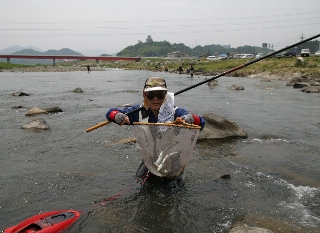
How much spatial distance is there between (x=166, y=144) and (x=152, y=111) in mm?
800

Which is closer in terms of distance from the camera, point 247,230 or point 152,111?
point 247,230

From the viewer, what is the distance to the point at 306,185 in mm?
6668

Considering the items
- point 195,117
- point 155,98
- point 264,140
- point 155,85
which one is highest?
point 155,85

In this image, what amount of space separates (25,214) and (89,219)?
48.4 inches

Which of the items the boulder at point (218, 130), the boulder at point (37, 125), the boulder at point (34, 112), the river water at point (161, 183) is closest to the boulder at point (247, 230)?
the river water at point (161, 183)

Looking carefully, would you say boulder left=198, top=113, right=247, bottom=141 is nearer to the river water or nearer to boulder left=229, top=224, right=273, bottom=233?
the river water

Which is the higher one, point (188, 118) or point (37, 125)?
point (188, 118)

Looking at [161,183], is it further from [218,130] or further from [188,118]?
[218,130]

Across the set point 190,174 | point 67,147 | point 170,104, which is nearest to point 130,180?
point 190,174

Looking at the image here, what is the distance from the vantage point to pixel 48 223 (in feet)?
15.4

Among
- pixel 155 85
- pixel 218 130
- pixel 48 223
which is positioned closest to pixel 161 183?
pixel 155 85

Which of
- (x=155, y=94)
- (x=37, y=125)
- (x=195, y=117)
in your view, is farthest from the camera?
(x=37, y=125)

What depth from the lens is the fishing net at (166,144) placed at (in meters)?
5.52

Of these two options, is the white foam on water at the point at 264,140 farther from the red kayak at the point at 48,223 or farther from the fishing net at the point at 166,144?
the red kayak at the point at 48,223
